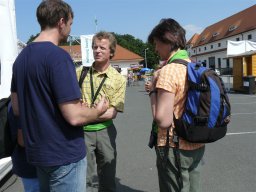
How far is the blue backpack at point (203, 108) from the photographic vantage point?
2551 millimetres

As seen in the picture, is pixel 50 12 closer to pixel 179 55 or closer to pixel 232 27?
pixel 179 55

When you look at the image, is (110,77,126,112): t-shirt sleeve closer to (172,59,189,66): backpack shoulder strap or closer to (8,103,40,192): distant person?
(172,59,189,66): backpack shoulder strap

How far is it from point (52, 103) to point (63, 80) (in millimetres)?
179

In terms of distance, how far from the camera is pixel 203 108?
101 inches

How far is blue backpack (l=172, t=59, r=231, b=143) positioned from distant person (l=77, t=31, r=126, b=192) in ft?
3.13

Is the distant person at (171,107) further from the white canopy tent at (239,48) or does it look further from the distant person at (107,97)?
the white canopy tent at (239,48)

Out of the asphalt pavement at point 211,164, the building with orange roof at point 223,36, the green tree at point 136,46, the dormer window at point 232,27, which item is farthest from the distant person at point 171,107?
the green tree at point 136,46

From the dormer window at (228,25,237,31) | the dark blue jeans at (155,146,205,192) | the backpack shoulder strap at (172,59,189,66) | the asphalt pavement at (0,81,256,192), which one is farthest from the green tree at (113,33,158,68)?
the backpack shoulder strap at (172,59,189,66)

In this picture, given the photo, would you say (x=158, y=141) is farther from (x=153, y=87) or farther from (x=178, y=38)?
(x=178, y=38)

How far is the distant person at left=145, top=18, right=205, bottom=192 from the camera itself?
260cm

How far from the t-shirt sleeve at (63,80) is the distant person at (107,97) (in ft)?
4.17

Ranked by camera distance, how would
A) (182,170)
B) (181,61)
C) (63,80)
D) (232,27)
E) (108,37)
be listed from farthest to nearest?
1. (232,27)
2. (108,37)
3. (182,170)
4. (181,61)
5. (63,80)

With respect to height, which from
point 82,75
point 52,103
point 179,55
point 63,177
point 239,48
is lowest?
point 63,177

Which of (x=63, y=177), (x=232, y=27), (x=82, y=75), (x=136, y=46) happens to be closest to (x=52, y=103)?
(x=63, y=177)
